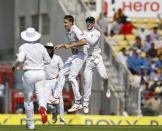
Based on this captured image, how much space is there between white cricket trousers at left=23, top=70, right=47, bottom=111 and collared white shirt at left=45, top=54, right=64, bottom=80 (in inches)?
174

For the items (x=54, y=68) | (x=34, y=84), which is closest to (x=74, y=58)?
(x=54, y=68)

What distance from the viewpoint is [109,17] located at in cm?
4069

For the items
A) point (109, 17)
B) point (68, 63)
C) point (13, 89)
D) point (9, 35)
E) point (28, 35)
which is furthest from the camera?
point (9, 35)

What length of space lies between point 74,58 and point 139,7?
16.0 meters

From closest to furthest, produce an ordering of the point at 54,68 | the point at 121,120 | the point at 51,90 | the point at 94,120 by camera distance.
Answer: the point at 51,90 < the point at 54,68 < the point at 94,120 < the point at 121,120

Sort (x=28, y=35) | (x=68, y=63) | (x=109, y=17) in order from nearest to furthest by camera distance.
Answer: (x=28, y=35)
(x=68, y=63)
(x=109, y=17)

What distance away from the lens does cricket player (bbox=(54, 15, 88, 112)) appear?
2577cm

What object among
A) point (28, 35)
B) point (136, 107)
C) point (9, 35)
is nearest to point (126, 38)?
point (136, 107)

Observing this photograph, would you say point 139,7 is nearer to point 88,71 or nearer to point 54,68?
point 54,68

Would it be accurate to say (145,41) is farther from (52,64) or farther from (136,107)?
(52,64)

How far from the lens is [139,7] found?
41969 millimetres

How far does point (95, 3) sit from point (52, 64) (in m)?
13.9

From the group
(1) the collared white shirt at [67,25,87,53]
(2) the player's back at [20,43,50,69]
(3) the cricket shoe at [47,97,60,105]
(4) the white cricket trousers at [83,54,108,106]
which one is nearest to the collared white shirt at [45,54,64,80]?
(3) the cricket shoe at [47,97,60,105]

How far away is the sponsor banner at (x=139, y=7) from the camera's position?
4138cm
